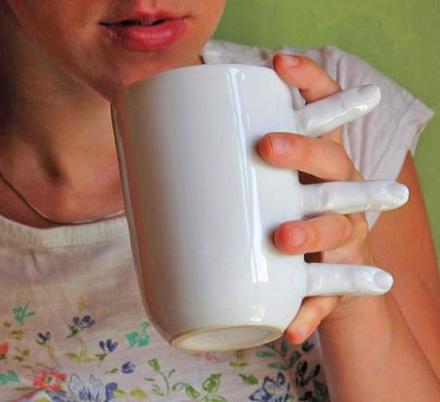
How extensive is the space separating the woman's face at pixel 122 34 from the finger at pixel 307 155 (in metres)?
0.19

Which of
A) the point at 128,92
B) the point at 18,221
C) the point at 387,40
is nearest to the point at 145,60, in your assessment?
the point at 128,92

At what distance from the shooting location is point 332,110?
0.65 metres

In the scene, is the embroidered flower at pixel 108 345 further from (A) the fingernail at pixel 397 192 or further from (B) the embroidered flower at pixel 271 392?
(A) the fingernail at pixel 397 192

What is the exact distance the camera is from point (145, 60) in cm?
81

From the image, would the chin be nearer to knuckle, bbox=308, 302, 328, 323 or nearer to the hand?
the hand

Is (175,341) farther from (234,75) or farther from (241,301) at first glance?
(234,75)

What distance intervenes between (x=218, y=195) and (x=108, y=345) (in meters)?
0.46

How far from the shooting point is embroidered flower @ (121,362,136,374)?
Result: 1.02 meters

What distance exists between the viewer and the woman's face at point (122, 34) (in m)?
0.79

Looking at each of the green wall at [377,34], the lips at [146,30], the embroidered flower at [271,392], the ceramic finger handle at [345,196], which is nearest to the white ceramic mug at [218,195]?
the ceramic finger handle at [345,196]

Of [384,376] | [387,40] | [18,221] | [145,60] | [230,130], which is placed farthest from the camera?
[387,40]

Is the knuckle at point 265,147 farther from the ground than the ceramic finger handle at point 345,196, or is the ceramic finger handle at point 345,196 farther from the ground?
the knuckle at point 265,147

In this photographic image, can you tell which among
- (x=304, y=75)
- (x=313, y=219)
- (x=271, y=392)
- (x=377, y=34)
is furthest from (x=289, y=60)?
(x=377, y=34)

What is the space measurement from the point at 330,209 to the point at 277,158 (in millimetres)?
61
